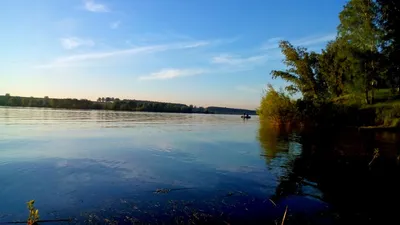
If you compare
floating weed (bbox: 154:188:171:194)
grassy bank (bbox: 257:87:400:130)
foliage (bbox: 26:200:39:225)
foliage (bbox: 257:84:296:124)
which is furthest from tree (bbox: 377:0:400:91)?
foliage (bbox: 26:200:39:225)

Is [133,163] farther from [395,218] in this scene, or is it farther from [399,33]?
[399,33]

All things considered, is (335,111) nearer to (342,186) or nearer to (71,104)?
(342,186)

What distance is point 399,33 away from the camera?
114ft

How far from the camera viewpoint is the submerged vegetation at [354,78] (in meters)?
35.2

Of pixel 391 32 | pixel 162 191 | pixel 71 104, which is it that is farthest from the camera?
pixel 71 104

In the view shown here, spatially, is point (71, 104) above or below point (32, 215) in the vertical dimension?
above

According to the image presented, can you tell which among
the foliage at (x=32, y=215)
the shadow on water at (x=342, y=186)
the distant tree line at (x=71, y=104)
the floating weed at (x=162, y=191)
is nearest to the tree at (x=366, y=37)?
the shadow on water at (x=342, y=186)

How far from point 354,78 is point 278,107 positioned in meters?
12.5

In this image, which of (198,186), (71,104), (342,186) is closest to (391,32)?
(342,186)

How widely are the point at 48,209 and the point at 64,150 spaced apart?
36.5 feet

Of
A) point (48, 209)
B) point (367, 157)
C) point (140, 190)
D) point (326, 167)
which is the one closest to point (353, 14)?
point (367, 157)

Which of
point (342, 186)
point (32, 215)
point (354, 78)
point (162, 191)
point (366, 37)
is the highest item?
point (366, 37)

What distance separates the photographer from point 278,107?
4666cm

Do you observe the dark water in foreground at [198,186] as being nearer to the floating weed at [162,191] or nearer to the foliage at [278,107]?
the floating weed at [162,191]
